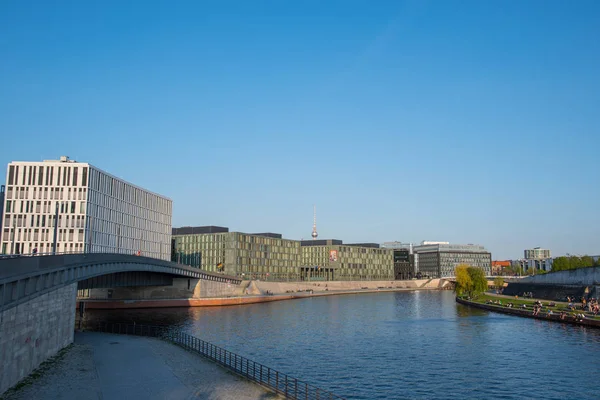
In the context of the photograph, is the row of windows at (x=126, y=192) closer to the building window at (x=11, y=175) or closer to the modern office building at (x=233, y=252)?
the building window at (x=11, y=175)

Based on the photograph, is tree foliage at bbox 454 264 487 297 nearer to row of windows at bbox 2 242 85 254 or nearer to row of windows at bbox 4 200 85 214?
row of windows at bbox 2 242 85 254

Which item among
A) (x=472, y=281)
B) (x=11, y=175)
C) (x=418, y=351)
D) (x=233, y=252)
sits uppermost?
(x=11, y=175)

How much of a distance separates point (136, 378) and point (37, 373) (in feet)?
25.1

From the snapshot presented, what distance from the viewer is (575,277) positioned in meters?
115

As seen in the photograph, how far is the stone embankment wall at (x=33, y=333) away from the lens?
31625 mm

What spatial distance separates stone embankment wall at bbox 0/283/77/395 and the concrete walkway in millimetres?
1218

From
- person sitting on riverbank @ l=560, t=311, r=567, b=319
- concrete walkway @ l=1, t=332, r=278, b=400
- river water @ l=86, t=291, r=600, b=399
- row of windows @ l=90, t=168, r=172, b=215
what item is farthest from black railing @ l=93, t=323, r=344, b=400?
row of windows @ l=90, t=168, r=172, b=215

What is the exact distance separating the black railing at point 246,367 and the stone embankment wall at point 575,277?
84752 millimetres

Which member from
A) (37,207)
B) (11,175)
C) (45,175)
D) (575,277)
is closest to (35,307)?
(37,207)

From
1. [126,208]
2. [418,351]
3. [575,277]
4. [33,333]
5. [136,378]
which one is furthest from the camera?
[126,208]

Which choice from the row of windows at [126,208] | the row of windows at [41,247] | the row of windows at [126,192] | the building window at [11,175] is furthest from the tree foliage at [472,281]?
the building window at [11,175]

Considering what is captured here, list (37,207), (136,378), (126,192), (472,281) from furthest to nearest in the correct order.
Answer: (126,192)
(472,281)
(37,207)
(136,378)

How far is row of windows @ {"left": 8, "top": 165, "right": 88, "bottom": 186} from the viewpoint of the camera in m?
113

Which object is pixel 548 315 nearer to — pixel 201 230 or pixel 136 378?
pixel 136 378
